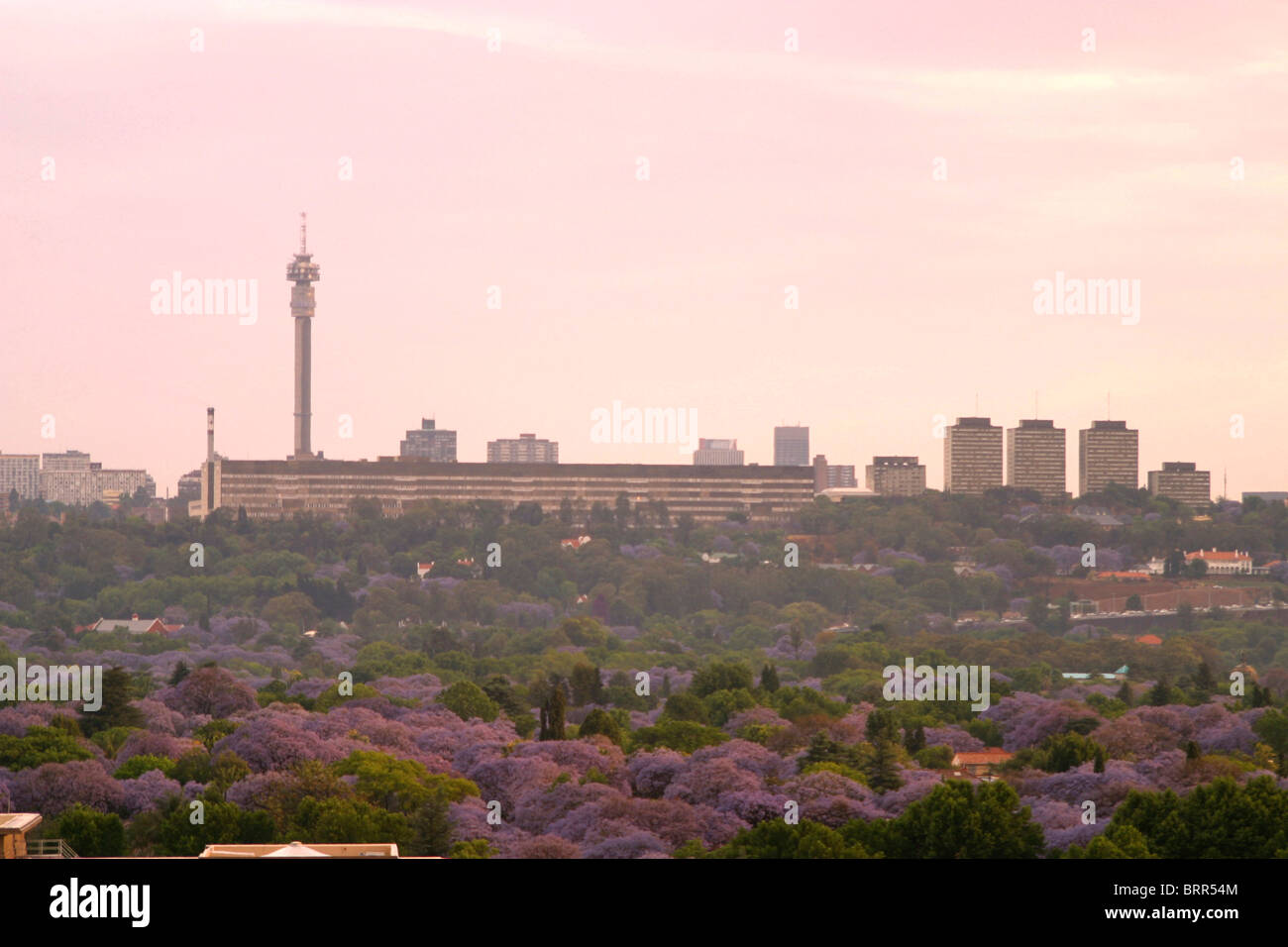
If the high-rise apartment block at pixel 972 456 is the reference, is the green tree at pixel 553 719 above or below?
below

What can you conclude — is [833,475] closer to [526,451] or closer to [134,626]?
[526,451]

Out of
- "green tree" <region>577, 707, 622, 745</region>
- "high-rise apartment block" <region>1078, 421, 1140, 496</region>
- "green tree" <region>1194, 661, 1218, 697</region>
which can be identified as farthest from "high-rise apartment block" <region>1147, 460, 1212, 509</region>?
"green tree" <region>577, 707, 622, 745</region>

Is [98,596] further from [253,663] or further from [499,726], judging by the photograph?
[499,726]

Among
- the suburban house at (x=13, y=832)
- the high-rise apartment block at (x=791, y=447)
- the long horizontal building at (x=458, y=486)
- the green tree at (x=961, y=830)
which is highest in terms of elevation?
the high-rise apartment block at (x=791, y=447)

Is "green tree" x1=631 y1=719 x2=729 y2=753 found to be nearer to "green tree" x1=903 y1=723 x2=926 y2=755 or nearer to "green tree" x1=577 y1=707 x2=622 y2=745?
"green tree" x1=577 y1=707 x2=622 y2=745

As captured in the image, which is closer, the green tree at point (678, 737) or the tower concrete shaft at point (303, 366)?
the green tree at point (678, 737)

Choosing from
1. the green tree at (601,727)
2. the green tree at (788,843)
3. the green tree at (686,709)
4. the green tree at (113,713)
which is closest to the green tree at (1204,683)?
the green tree at (686,709)

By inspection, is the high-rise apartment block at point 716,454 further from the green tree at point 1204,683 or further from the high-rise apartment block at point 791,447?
the green tree at point 1204,683

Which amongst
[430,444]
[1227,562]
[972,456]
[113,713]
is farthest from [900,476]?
[113,713]
